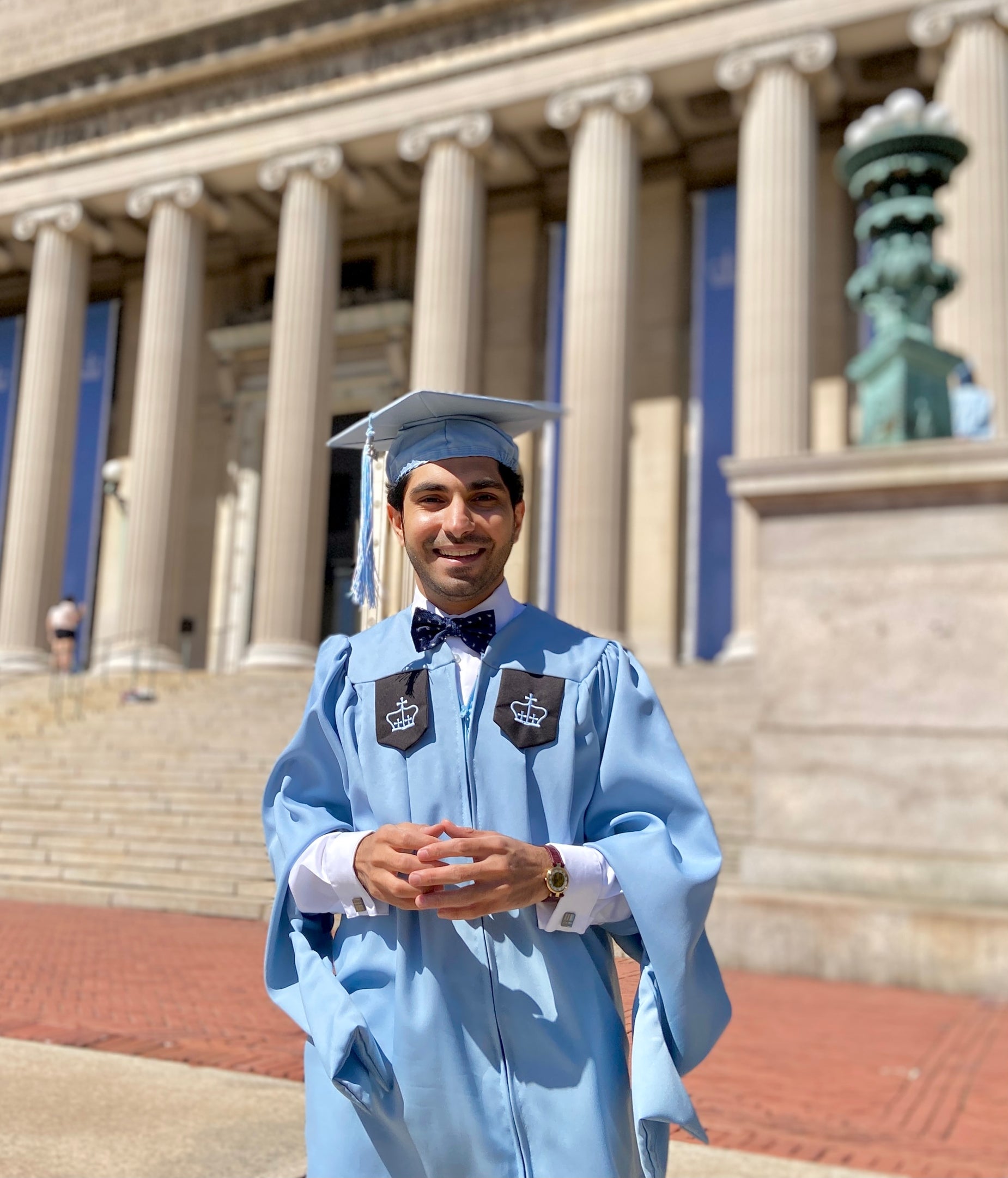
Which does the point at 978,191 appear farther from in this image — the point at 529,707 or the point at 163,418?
the point at 529,707

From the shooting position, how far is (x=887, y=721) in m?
8.16

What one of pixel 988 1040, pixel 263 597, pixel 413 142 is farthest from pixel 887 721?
pixel 413 142

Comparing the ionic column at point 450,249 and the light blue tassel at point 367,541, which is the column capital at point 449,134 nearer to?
the ionic column at point 450,249

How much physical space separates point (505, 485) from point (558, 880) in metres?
0.81

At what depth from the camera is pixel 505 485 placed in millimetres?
2439

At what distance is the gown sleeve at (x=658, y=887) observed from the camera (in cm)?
211

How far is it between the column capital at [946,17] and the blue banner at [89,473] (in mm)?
19065

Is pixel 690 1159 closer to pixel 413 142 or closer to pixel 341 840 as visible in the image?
pixel 341 840

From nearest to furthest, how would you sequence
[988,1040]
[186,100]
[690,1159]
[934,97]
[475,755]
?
[475,755] < [690,1159] < [988,1040] < [934,97] < [186,100]

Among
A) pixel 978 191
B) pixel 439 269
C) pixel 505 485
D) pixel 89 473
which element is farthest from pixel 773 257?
pixel 505 485

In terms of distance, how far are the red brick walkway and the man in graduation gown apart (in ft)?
8.31

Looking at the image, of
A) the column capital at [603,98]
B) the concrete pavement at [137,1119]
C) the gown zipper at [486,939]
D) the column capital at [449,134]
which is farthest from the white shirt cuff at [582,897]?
the column capital at [449,134]

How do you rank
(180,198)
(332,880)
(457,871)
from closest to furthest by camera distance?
(457,871) → (332,880) → (180,198)

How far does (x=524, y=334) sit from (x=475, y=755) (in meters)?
23.7
